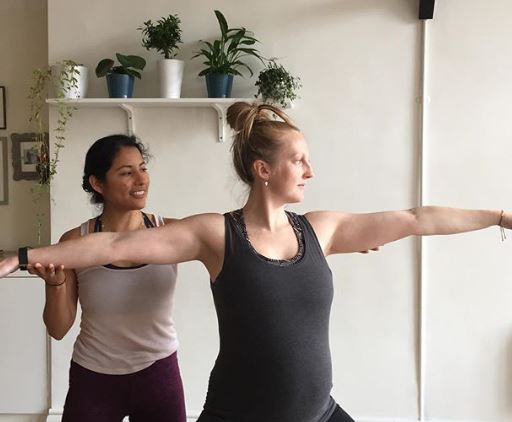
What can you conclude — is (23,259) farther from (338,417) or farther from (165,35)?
(165,35)

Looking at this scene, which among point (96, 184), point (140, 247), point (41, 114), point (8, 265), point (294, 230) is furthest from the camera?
point (41, 114)

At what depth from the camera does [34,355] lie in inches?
114

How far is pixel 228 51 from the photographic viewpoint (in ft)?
8.91

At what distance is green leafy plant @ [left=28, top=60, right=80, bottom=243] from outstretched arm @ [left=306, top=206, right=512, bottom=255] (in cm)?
163

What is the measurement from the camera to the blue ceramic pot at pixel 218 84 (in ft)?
8.78

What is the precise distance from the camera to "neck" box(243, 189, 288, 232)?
1.50 m

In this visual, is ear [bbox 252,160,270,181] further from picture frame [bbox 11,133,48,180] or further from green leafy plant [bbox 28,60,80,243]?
picture frame [bbox 11,133,48,180]

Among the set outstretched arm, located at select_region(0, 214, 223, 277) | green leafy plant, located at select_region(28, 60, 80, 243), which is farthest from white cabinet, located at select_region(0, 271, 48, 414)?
outstretched arm, located at select_region(0, 214, 223, 277)

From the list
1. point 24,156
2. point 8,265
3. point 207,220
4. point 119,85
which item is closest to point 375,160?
point 119,85

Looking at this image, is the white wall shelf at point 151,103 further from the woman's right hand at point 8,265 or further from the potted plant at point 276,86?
the woman's right hand at point 8,265

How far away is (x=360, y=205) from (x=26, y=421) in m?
1.95

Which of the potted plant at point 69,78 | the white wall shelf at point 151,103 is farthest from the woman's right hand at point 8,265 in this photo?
the potted plant at point 69,78

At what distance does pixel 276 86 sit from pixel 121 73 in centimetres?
71

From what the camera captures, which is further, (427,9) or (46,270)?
(427,9)
